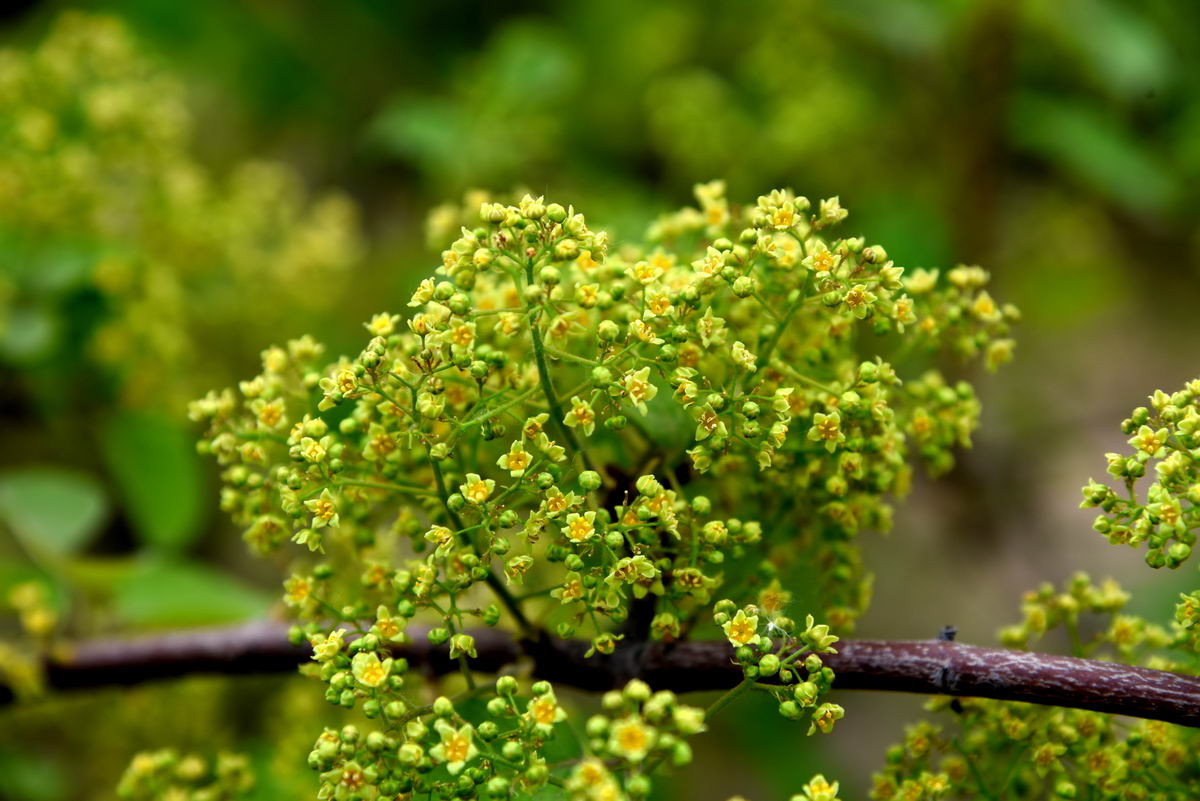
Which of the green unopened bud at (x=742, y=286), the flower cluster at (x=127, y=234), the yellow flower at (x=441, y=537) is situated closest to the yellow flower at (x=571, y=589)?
the yellow flower at (x=441, y=537)

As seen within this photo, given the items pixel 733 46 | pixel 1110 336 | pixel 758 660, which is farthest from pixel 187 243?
pixel 1110 336

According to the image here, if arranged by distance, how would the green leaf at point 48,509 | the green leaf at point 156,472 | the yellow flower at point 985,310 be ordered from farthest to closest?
the green leaf at point 156,472
the green leaf at point 48,509
the yellow flower at point 985,310

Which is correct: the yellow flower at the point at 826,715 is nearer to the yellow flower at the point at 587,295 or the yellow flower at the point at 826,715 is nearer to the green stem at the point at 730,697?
the green stem at the point at 730,697

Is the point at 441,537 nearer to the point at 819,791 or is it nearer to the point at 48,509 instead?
the point at 819,791

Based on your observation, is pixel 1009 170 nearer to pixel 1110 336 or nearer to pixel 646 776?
pixel 1110 336

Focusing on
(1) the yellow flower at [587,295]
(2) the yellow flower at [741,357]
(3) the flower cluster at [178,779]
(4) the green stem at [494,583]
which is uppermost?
(1) the yellow flower at [587,295]

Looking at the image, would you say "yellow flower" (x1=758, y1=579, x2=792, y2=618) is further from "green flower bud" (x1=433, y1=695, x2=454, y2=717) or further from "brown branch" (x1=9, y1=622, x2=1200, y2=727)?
"green flower bud" (x1=433, y1=695, x2=454, y2=717)
